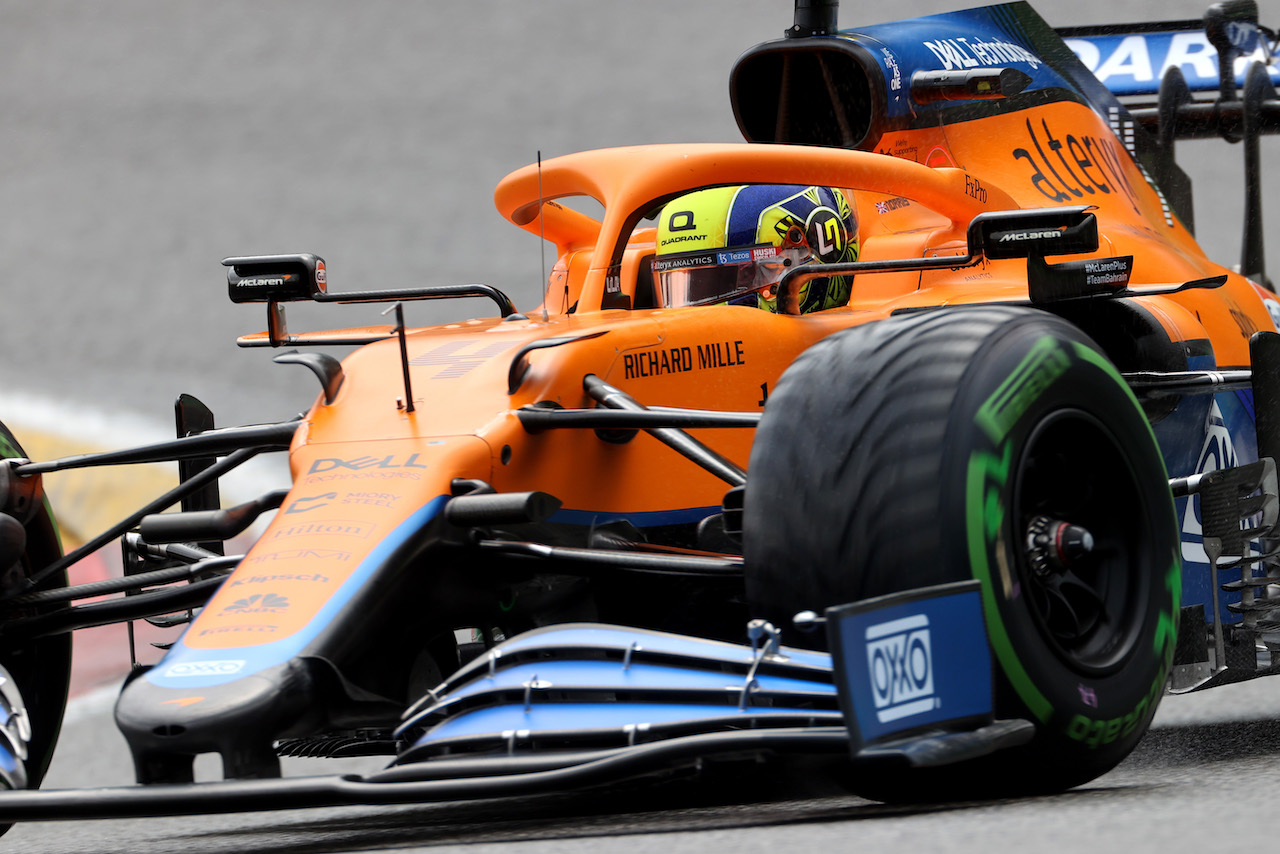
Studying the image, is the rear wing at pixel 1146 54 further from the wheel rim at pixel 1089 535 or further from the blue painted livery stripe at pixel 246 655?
the blue painted livery stripe at pixel 246 655

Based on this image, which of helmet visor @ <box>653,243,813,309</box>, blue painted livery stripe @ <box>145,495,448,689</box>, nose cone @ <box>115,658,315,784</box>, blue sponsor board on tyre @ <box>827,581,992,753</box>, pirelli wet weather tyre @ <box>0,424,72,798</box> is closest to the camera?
blue sponsor board on tyre @ <box>827,581,992,753</box>

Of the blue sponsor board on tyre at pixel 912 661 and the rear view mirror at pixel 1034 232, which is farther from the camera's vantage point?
the rear view mirror at pixel 1034 232

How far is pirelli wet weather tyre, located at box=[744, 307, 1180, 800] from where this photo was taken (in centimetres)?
319

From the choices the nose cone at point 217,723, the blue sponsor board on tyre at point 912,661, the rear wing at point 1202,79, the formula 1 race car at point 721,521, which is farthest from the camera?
the rear wing at point 1202,79

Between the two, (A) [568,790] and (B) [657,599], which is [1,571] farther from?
(A) [568,790]

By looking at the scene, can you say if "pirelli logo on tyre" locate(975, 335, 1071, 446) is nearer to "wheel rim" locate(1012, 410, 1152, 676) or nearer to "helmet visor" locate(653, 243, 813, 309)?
"wheel rim" locate(1012, 410, 1152, 676)

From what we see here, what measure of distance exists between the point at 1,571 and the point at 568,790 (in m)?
2.47

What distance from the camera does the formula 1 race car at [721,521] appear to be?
3.13 meters

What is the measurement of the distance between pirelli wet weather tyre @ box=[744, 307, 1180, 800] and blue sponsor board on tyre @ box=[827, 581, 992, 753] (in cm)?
9

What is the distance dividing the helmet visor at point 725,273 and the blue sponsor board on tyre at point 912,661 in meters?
2.28

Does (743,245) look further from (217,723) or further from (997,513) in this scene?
(217,723)

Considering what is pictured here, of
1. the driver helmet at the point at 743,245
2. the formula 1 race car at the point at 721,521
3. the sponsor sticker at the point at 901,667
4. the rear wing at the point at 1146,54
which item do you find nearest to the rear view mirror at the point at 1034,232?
the formula 1 race car at the point at 721,521

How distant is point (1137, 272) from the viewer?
583 cm

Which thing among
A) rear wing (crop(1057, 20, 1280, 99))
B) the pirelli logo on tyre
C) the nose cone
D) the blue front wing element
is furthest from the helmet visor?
rear wing (crop(1057, 20, 1280, 99))
